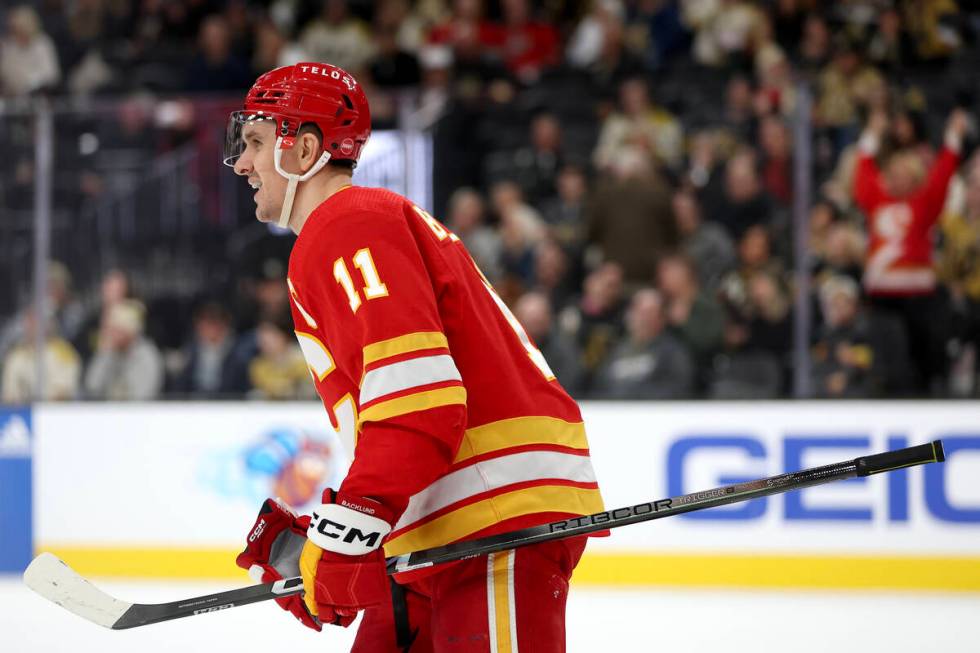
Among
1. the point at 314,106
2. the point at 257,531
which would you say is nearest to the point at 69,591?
the point at 257,531

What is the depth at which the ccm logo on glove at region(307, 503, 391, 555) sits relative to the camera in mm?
1744

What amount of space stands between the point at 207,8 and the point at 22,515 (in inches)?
140

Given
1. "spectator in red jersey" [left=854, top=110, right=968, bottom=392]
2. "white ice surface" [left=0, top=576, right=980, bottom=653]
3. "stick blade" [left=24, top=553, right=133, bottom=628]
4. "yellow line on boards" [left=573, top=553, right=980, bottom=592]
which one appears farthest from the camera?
"spectator in red jersey" [left=854, top=110, right=968, bottom=392]

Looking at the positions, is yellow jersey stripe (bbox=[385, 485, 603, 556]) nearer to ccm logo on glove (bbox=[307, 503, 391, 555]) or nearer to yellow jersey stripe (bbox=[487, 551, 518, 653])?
yellow jersey stripe (bbox=[487, 551, 518, 653])

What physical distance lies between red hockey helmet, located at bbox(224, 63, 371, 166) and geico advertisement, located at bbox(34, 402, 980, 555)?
3.37 meters

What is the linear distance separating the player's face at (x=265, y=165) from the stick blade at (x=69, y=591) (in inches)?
27.8

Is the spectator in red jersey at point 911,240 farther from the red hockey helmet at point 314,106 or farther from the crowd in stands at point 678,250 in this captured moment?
the red hockey helmet at point 314,106

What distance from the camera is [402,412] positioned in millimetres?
1748

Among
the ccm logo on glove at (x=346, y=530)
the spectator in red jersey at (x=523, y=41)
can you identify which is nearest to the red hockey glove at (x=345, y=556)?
the ccm logo on glove at (x=346, y=530)

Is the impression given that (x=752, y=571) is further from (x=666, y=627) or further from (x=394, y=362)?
(x=394, y=362)

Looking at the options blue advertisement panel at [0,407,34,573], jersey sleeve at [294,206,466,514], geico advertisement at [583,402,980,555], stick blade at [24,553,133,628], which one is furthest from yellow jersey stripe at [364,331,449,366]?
blue advertisement panel at [0,407,34,573]

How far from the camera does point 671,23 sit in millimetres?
7184

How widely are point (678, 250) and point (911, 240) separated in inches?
38.2

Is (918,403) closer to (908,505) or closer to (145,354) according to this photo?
(908,505)
